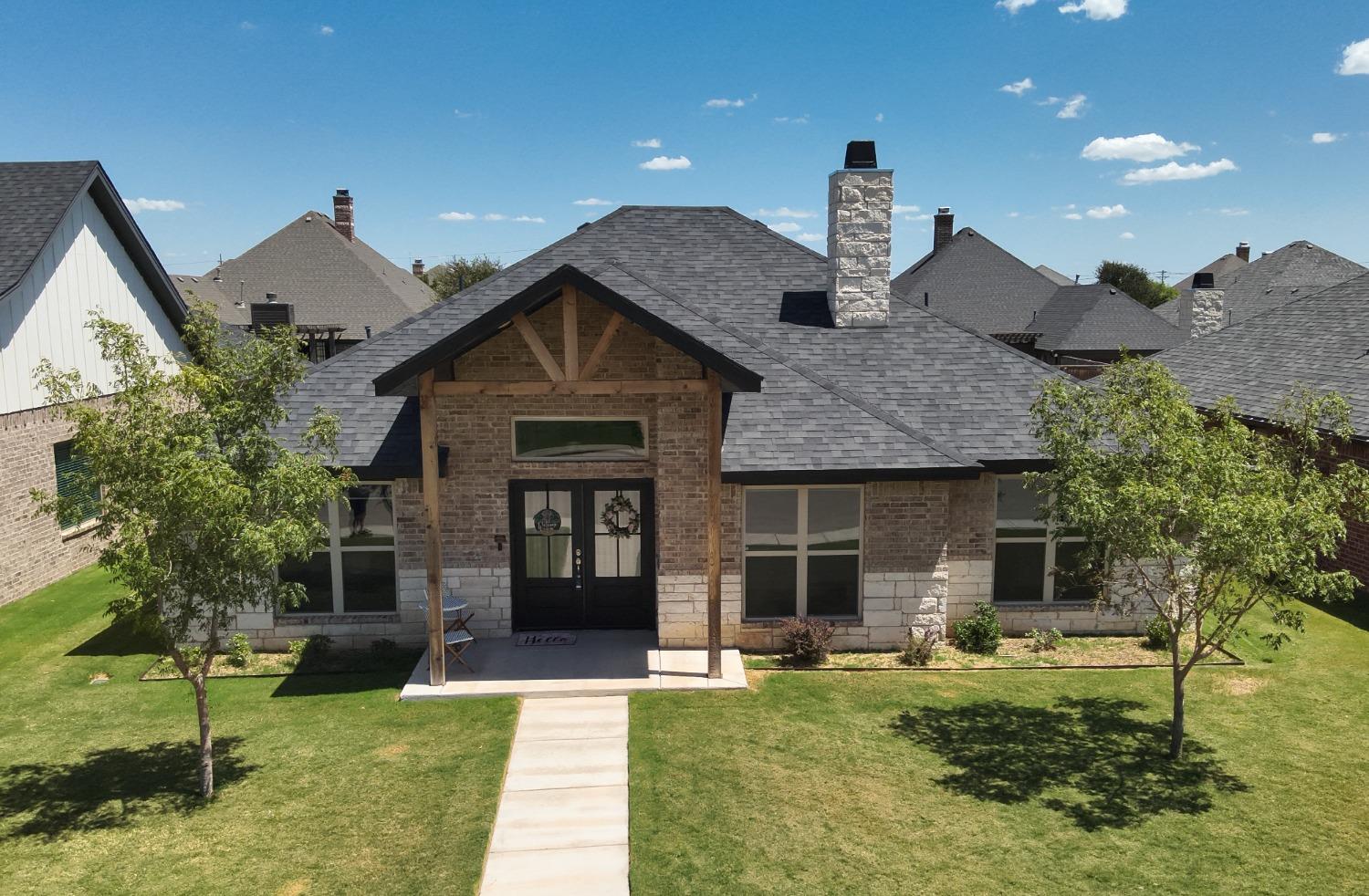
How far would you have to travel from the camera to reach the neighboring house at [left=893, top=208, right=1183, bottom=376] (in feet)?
134

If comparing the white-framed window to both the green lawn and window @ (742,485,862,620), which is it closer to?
the green lawn

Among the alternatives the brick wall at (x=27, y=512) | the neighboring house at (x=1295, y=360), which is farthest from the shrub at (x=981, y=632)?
the brick wall at (x=27, y=512)

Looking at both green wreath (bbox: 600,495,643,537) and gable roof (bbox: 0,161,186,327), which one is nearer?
green wreath (bbox: 600,495,643,537)

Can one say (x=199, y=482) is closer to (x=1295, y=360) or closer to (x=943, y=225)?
(x=1295, y=360)

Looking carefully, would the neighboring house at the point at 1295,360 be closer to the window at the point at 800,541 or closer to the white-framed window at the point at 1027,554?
the white-framed window at the point at 1027,554

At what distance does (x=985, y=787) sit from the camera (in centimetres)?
936

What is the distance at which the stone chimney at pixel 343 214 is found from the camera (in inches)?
2036

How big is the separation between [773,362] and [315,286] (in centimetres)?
3519

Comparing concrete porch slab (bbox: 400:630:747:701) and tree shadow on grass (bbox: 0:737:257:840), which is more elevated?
concrete porch slab (bbox: 400:630:747:701)

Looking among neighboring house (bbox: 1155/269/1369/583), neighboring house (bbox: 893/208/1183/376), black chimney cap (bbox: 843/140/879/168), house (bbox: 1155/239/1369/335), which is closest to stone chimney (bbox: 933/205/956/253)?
neighboring house (bbox: 893/208/1183/376)

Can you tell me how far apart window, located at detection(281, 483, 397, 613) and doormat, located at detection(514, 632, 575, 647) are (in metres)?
2.01

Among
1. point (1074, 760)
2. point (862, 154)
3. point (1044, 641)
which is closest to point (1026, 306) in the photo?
point (862, 154)

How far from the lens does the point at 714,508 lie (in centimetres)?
1184

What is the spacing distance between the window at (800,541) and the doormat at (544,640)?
8.94 feet
